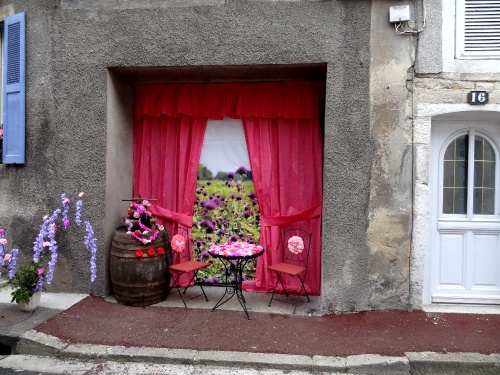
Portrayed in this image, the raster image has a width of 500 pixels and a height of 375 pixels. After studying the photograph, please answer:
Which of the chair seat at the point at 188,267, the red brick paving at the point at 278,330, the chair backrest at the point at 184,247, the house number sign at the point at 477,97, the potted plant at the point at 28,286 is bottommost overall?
the red brick paving at the point at 278,330

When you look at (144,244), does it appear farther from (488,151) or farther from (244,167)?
(488,151)

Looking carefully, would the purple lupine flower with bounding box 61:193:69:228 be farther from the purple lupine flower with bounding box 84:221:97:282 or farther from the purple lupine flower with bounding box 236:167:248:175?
the purple lupine flower with bounding box 236:167:248:175

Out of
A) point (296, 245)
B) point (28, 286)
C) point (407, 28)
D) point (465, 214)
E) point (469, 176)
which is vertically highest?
point (407, 28)

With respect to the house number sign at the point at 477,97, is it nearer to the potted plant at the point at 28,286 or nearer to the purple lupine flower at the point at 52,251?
the purple lupine flower at the point at 52,251

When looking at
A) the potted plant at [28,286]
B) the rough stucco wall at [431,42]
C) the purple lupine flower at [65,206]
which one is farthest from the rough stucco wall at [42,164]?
the rough stucco wall at [431,42]

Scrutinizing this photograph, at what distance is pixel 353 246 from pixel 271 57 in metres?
2.49

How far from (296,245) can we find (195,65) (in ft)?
8.69

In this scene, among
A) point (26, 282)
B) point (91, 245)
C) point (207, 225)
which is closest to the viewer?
point (26, 282)

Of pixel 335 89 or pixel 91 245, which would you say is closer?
pixel 335 89

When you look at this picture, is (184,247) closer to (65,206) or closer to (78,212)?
(78,212)

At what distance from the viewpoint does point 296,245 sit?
17.0ft

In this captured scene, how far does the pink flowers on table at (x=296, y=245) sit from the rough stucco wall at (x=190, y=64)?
1.73 feet

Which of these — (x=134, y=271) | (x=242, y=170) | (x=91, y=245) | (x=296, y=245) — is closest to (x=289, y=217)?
(x=296, y=245)

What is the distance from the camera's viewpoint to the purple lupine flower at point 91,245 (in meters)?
4.96
